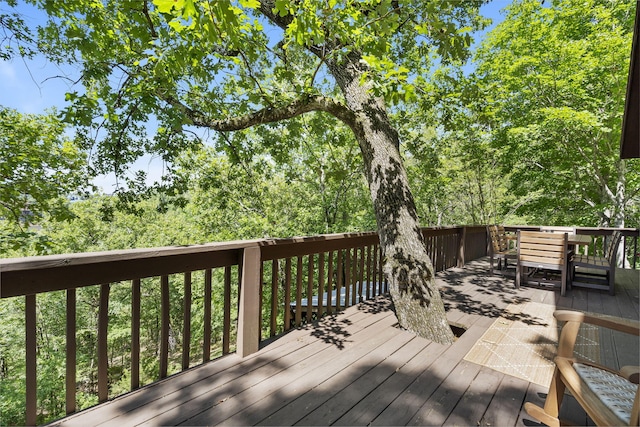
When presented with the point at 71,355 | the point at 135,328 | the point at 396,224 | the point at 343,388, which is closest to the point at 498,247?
the point at 396,224

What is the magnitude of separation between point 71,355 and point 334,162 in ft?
21.1

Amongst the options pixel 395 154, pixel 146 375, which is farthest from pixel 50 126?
pixel 146 375

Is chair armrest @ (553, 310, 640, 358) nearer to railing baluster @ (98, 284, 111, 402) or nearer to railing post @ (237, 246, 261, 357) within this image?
railing post @ (237, 246, 261, 357)

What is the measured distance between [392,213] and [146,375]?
59.6ft

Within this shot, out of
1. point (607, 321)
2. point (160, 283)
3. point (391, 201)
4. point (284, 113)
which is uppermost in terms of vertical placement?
point (284, 113)

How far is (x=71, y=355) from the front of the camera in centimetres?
168

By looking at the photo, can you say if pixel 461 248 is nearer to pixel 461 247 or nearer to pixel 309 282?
pixel 461 247

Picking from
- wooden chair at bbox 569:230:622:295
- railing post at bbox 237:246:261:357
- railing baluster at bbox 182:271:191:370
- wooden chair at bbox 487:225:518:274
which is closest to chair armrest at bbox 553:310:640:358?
railing post at bbox 237:246:261:357

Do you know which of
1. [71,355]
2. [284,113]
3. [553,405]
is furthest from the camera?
[284,113]

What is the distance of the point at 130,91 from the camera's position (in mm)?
3086

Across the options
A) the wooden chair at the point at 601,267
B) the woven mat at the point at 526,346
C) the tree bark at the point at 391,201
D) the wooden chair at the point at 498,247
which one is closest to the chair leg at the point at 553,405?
the woven mat at the point at 526,346

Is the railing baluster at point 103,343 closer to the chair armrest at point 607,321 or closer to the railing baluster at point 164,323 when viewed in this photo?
the railing baluster at point 164,323

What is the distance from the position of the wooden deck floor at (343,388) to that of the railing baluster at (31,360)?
0.56 feet

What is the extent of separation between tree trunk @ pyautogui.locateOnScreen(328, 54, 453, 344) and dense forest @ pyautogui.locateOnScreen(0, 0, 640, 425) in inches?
20.1
